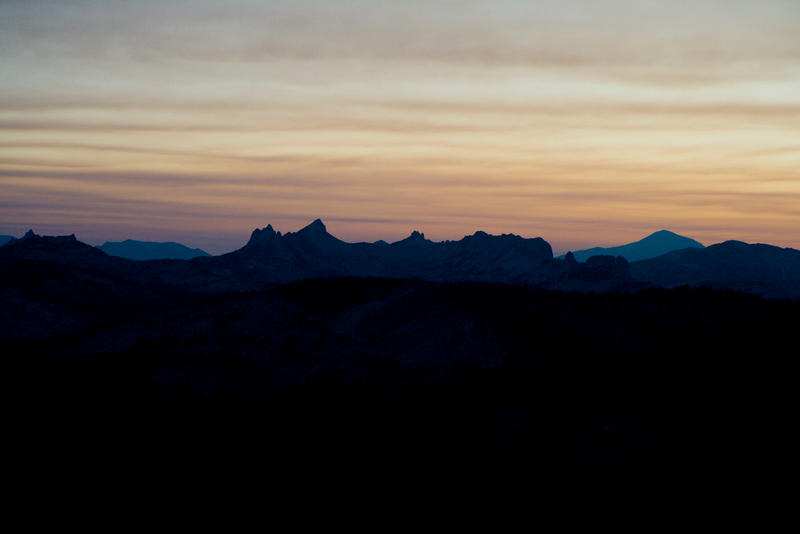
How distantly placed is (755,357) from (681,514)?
7127 cm

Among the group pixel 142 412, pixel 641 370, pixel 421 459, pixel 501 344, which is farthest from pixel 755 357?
pixel 142 412

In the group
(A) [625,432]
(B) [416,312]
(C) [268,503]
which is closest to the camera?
(C) [268,503]

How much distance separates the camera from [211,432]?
425 ft

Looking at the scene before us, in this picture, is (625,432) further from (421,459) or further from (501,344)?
(501,344)

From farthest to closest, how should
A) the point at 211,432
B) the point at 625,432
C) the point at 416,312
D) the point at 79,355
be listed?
the point at 79,355, the point at 416,312, the point at 211,432, the point at 625,432

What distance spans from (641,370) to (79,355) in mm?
140099

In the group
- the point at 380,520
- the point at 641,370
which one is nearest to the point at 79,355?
the point at 380,520

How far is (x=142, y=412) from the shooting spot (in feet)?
449

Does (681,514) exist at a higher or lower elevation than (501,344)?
lower

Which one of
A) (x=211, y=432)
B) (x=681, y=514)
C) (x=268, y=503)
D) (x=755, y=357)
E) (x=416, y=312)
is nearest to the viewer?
(x=681, y=514)

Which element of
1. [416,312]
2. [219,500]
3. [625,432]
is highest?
[416,312]

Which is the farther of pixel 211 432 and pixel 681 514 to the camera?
pixel 211 432

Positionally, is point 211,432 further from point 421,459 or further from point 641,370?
point 641,370

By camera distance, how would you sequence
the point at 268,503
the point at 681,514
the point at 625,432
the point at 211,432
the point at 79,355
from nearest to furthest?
1. the point at 681,514
2. the point at 268,503
3. the point at 625,432
4. the point at 211,432
5. the point at 79,355
